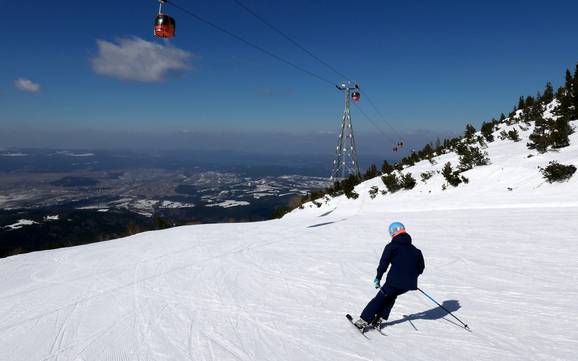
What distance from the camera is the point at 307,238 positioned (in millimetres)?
13969

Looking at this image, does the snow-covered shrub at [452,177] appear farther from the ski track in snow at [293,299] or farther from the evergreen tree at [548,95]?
the evergreen tree at [548,95]

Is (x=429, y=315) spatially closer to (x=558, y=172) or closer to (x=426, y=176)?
(x=558, y=172)

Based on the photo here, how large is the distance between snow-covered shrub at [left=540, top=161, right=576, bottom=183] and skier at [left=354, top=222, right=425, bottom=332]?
45.6 feet

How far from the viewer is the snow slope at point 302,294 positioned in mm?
5090

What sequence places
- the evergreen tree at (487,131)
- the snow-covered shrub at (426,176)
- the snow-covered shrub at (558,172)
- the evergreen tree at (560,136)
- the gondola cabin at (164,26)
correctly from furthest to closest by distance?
the evergreen tree at (487,131)
the snow-covered shrub at (426,176)
the evergreen tree at (560,136)
the snow-covered shrub at (558,172)
the gondola cabin at (164,26)

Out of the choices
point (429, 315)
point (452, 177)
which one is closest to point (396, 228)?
point (429, 315)

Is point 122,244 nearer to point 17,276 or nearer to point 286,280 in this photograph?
point 17,276

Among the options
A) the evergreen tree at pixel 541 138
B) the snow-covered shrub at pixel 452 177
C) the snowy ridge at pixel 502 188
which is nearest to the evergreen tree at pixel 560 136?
the evergreen tree at pixel 541 138

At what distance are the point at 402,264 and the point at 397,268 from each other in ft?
0.31

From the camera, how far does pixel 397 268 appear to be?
513 centimetres

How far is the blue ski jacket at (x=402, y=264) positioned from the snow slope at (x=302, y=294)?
0.85 metres

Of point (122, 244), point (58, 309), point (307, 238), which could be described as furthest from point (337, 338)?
point (122, 244)

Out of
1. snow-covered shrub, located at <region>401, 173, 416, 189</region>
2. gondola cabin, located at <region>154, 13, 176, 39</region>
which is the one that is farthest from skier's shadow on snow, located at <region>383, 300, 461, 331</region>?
snow-covered shrub, located at <region>401, 173, 416, 189</region>

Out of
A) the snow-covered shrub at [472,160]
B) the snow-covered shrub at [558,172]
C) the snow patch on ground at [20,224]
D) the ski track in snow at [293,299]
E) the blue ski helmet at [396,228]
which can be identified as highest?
the snow-covered shrub at [472,160]
